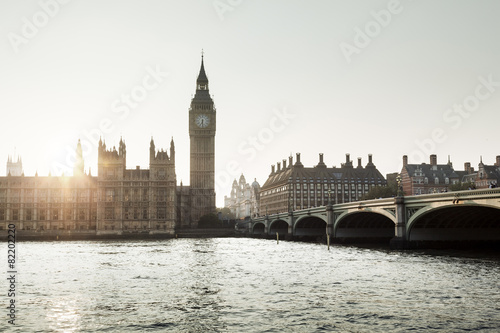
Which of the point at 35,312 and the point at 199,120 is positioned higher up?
the point at 199,120

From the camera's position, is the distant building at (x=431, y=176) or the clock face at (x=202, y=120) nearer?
the distant building at (x=431, y=176)

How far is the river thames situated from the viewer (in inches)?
768

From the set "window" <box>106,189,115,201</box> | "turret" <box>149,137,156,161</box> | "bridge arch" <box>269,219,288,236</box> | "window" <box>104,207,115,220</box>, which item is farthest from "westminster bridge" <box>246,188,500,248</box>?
"window" <box>106,189,115,201</box>

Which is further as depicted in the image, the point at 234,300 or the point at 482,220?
the point at 482,220

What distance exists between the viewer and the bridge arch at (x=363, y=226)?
79375mm

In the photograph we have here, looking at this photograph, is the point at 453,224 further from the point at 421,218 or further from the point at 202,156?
the point at 202,156

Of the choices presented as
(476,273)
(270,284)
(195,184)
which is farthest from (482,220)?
(195,184)

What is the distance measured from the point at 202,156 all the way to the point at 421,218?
118574mm

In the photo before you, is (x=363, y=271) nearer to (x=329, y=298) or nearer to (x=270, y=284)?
(x=270, y=284)

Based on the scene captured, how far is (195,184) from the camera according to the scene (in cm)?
16925

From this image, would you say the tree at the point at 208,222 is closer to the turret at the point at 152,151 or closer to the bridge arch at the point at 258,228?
the bridge arch at the point at 258,228

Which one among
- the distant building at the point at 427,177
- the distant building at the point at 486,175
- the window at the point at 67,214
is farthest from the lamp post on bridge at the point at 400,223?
the window at the point at 67,214

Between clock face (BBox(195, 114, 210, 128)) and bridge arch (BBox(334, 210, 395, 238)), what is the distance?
98.5 metres

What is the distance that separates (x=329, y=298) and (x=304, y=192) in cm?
14380
